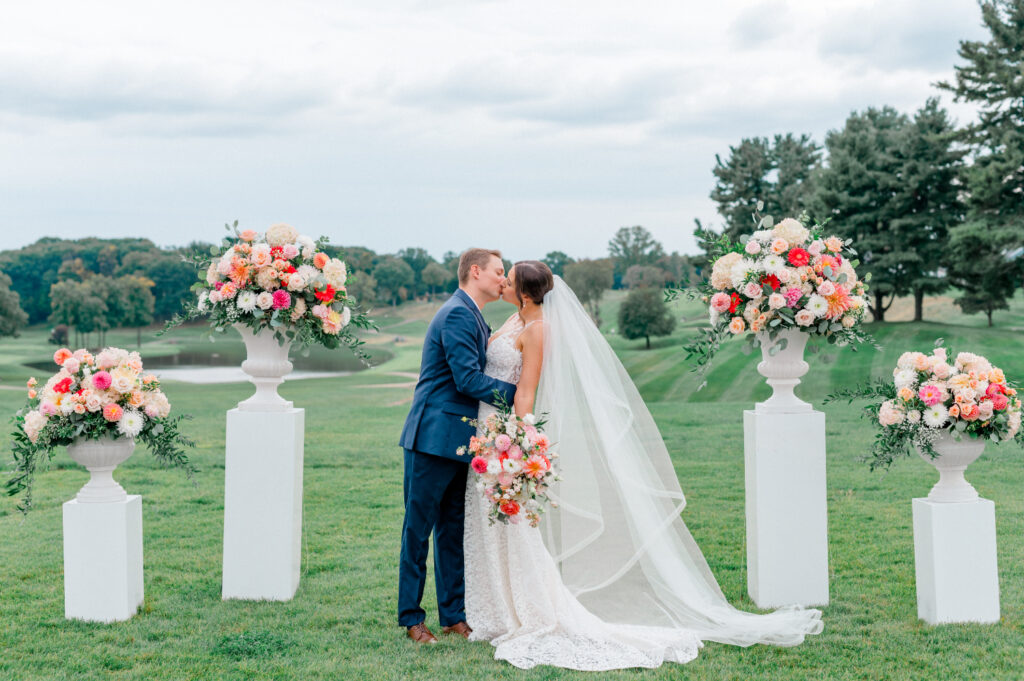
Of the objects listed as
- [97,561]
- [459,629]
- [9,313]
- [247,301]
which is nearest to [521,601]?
[459,629]

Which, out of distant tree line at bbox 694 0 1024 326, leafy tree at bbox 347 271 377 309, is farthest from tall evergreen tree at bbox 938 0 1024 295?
leafy tree at bbox 347 271 377 309

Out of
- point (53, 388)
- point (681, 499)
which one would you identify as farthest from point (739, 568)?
point (53, 388)

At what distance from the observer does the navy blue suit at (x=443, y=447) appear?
482cm

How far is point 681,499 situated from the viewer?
5.30 metres

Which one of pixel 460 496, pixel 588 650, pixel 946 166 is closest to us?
pixel 588 650

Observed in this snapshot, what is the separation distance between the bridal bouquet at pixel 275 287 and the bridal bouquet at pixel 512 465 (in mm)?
1710

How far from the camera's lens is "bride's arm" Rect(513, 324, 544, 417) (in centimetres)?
498

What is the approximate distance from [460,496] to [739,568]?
2.69 metres

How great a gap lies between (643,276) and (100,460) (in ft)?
178

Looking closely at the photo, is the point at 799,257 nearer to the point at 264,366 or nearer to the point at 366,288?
the point at 264,366

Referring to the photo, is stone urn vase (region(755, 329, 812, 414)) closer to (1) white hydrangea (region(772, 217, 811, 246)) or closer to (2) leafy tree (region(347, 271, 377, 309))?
(1) white hydrangea (region(772, 217, 811, 246))

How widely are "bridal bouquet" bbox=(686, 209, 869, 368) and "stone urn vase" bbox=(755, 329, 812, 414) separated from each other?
0.10 m

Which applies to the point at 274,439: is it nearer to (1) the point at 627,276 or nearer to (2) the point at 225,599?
(2) the point at 225,599

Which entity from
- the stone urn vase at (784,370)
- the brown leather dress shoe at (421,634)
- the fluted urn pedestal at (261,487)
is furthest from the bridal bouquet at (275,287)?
the stone urn vase at (784,370)
